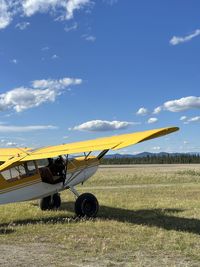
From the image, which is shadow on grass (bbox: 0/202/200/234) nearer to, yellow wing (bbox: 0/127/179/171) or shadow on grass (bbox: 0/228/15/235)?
shadow on grass (bbox: 0/228/15/235)

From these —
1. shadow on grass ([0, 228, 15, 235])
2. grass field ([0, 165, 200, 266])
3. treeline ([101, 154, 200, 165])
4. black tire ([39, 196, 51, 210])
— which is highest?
treeline ([101, 154, 200, 165])

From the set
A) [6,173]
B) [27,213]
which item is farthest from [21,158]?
[27,213]

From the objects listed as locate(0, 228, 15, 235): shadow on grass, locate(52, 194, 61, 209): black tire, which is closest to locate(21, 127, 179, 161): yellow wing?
locate(52, 194, 61, 209): black tire

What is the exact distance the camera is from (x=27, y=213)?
14.8 meters

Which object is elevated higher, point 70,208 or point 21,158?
point 21,158

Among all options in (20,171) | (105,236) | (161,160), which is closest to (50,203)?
(20,171)

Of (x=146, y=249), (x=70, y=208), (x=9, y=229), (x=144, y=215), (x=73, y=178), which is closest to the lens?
(x=146, y=249)

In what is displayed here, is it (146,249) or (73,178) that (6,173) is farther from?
(146,249)

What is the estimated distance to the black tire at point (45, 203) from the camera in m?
16.1

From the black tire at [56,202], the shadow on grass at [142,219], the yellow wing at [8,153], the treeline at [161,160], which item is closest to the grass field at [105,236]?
the shadow on grass at [142,219]

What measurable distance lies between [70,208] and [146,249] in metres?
7.60

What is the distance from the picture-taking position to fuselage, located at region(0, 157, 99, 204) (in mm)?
13195

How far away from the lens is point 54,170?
15.0 meters

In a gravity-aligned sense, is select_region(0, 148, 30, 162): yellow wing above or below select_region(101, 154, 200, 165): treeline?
below
